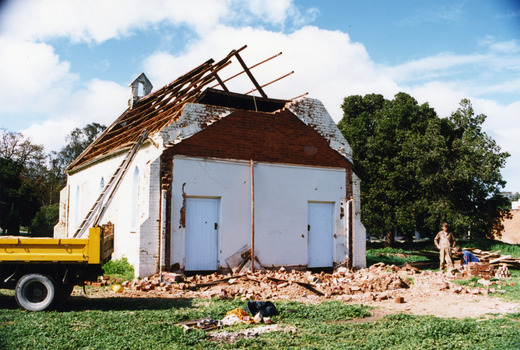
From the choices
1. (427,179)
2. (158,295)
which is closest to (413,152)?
(427,179)

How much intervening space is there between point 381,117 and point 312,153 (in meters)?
20.9

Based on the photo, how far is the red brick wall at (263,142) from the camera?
49.2ft

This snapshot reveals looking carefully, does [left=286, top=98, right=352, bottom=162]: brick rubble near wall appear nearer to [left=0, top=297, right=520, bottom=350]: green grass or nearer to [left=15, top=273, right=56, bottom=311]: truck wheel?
[left=0, top=297, right=520, bottom=350]: green grass

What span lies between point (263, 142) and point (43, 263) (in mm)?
8587

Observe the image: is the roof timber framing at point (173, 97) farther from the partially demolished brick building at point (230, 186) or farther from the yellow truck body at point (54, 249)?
the yellow truck body at point (54, 249)

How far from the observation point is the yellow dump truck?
9234 mm

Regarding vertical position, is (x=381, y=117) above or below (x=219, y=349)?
above

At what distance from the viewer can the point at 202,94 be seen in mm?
15898

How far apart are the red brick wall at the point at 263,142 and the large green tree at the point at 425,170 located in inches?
552

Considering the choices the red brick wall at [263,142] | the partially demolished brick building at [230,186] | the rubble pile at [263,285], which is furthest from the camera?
the red brick wall at [263,142]

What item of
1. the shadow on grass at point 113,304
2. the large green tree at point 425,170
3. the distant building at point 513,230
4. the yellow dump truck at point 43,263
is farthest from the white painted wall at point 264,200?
the distant building at point 513,230

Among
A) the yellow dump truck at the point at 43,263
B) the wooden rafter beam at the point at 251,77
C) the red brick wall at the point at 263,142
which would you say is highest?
the wooden rafter beam at the point at 251,77

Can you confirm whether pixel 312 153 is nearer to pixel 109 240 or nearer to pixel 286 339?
pixel 109 240

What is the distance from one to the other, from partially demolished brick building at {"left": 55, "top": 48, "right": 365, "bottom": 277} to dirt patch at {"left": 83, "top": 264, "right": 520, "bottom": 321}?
135 cm
